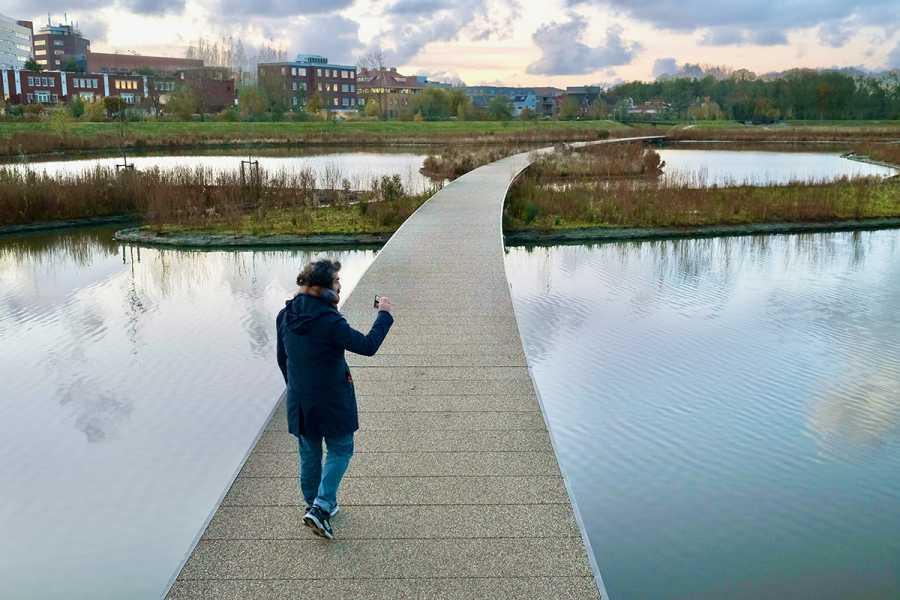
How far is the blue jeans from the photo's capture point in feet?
12.7

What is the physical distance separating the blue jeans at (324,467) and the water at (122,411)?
72 centimetres

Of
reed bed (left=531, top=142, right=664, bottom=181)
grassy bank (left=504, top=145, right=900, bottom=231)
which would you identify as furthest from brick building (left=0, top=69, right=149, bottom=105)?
grassy bank (left=504, top=145, right=900, bottom=231)

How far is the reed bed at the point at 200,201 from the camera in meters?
16.0

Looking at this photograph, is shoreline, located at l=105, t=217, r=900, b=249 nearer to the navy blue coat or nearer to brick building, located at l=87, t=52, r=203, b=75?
the navy blue coat

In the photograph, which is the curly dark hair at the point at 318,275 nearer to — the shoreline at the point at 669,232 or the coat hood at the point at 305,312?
the coat hood at the point at 305,312

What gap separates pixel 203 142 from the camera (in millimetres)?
43375

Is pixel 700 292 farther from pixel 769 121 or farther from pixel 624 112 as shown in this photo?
pixel 624 112

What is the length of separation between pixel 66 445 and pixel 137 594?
7.47 ft

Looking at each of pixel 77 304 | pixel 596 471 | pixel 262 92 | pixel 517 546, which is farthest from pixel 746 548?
pixel 262 92

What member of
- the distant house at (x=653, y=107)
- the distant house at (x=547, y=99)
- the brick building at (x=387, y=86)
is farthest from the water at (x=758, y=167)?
the distant house at (x=547, y=99)

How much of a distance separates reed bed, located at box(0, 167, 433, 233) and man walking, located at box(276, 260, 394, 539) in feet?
38.2

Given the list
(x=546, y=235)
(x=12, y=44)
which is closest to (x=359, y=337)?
(x=546, y=235)

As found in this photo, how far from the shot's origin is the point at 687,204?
17.7 m

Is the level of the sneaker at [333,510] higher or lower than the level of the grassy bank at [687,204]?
lower
